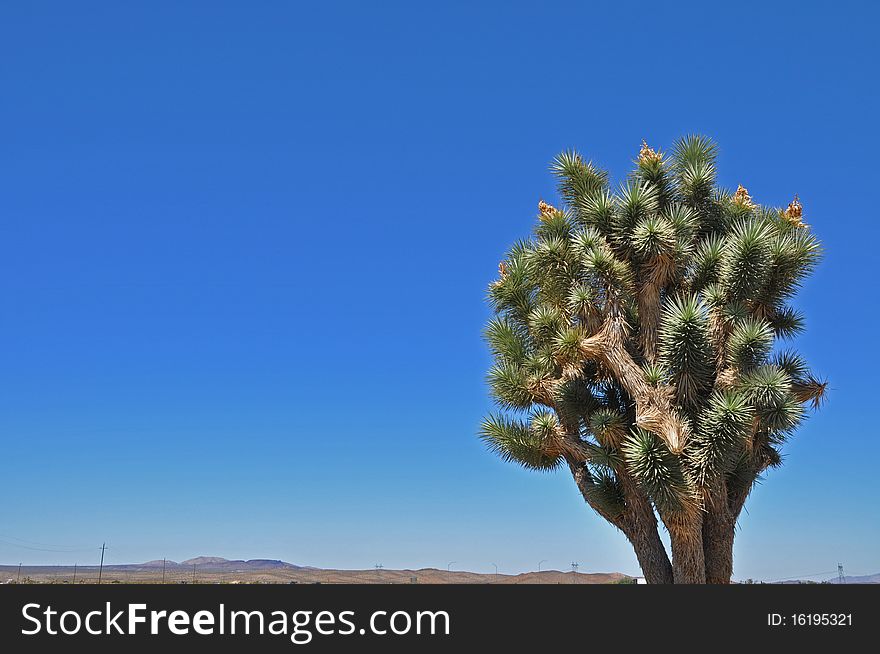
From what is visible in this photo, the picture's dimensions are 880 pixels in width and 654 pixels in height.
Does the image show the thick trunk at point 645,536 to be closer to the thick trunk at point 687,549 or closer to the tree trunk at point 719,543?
the thick trunk at point 687,549

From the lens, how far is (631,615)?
8320 millimetres

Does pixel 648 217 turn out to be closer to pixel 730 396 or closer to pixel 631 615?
pixel 730 396

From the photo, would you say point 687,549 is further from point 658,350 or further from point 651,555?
point 658,350

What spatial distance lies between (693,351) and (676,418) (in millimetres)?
1246

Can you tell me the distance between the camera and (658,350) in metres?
14.8

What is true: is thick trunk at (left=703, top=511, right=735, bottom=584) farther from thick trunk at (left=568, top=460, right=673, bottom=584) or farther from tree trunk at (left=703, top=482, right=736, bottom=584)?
thick trunk at (left=568, top=460, right=673, bottom=584)

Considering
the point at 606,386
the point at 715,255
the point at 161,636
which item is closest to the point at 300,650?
the point at 161,636

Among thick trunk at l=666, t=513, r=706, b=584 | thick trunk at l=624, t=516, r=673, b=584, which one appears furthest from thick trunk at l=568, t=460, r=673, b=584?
thick trunk at l=666, t=513, r=706, b=584

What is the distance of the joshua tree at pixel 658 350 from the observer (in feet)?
44.1

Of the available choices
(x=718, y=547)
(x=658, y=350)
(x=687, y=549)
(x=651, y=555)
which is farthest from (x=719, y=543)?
(x=658, y=350)

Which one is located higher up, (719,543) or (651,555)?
(719,543)

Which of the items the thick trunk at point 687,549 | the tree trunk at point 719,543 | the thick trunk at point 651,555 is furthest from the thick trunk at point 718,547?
the thick trunk at point 651,555

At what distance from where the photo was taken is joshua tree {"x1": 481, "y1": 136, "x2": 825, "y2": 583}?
13.4 m

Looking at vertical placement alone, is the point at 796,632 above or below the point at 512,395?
below
